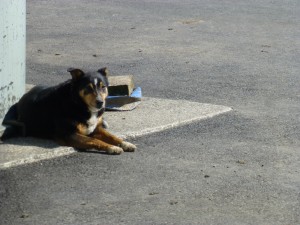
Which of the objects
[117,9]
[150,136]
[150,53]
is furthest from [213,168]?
[117,9]

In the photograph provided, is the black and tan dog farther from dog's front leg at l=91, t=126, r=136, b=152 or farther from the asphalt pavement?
the asphalt pavement

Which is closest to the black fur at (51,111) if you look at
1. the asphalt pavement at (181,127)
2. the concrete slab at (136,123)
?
the concrete slab at (136,123)

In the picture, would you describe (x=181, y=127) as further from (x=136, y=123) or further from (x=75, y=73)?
(x=75, y=73)

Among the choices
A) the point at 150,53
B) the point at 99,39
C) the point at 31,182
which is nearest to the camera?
the point at 31,182

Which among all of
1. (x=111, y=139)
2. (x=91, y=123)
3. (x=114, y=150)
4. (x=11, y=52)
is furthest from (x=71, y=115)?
(x=11, y=52)

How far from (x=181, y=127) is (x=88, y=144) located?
1.39 metres

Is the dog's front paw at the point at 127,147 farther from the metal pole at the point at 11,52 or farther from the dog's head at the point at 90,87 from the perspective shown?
the metal pole at the point at 11,52

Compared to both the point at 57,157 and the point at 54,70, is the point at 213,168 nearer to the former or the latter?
the point at 57,157

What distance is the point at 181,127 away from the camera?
33.3 ft

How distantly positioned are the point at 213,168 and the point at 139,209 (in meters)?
1.43

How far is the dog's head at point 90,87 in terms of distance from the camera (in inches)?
358

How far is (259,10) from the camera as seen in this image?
18953 millimetres

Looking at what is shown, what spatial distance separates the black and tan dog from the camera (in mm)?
9125

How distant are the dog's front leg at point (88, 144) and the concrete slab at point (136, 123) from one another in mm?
82
